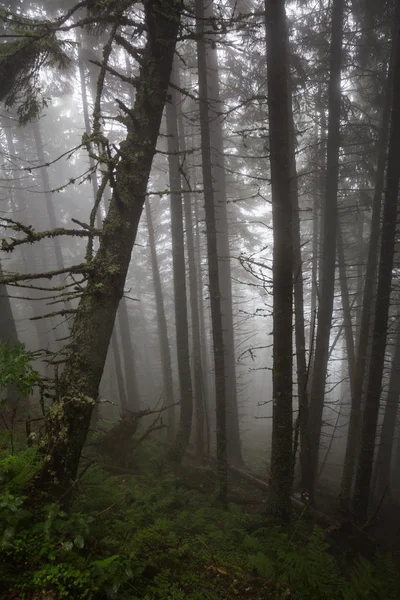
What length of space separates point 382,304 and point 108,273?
674cm

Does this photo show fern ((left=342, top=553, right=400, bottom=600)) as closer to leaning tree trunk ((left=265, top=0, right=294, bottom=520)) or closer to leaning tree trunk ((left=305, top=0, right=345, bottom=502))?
leaning tree trunk ((left=265, top=0, right=294, bottom=520))

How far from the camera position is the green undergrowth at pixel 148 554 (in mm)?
2771

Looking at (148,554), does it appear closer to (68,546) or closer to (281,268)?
(68,546)

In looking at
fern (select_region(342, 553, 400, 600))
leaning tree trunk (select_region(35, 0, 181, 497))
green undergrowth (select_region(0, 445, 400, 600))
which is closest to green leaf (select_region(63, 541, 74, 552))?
green undergrowth (select_region(0, 445, 400, 600))

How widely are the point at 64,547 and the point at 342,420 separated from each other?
93.0ft

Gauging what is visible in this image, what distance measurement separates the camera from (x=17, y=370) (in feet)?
11.4

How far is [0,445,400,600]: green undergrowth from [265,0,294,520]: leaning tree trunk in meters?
1.07

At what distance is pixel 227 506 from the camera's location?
23.0 feet

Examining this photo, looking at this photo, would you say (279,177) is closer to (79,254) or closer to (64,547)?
(64,547)

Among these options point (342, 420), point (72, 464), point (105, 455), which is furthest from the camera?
point (342, 420)

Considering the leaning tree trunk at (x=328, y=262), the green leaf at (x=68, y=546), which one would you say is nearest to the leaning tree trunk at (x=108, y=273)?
the green leaf at (x=68, y=546)

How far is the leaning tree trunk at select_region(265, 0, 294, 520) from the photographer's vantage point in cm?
560

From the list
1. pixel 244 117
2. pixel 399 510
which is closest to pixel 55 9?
pixel 244 117

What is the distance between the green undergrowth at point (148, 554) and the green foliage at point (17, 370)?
2.23 feet
